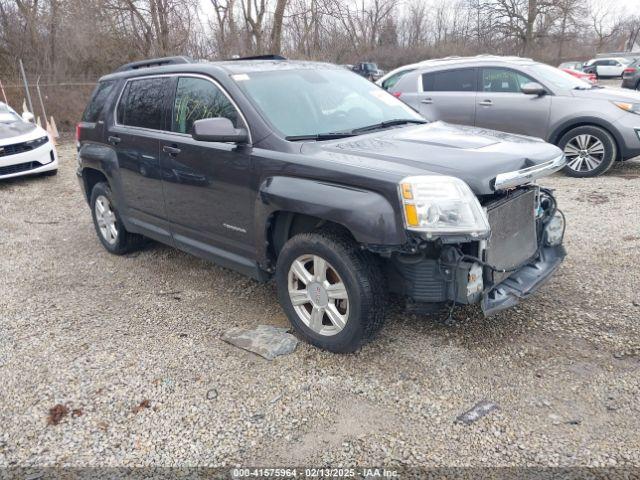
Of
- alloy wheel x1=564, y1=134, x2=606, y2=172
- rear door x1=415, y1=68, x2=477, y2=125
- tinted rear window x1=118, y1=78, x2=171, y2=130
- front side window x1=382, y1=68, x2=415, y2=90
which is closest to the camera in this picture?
tinted rear window x1=118, y1=78, x2=171, y2=130

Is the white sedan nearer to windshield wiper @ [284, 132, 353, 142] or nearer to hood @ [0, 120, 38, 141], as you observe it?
hood @ [0, 120, 38, 141]

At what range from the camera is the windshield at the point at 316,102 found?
3572 millimetres

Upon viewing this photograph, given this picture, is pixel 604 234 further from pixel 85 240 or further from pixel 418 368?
pixel 85 240

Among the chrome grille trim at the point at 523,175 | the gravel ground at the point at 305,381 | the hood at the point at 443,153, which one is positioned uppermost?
the hood at the point at 443,153

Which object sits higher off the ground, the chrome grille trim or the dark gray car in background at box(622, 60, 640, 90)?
the dark gray car in background at box(622, 60, 640, 90)

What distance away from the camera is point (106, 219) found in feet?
17.9

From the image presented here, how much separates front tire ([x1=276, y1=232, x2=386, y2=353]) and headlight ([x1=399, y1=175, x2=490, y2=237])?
45cm

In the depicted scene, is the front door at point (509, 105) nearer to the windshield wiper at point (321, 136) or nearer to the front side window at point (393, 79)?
the front side window at point (393, 79)

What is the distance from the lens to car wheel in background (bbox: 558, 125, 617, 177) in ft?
24.0

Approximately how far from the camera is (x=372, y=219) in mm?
2793

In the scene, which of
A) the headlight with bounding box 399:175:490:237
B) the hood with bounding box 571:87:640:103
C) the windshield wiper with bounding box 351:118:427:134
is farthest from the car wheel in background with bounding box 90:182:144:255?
the hood with bounding box 571:87:640:103

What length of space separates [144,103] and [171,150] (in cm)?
77

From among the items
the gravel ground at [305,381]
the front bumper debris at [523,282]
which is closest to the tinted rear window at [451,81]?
the gravel ground at [305,381]

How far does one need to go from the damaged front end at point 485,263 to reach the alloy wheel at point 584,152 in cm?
467
